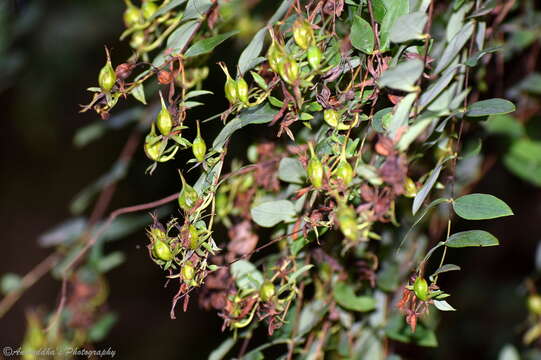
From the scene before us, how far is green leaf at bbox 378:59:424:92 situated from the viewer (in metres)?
0.48

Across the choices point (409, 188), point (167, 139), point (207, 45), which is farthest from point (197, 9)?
point (409, 188)

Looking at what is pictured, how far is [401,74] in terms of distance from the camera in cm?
48

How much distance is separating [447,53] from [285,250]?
27 centimetres

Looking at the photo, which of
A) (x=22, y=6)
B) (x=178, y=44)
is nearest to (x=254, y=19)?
(x=22, y=6)

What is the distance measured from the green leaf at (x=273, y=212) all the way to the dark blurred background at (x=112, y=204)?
12 cm

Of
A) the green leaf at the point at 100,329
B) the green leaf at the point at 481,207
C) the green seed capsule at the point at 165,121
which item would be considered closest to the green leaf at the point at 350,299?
the green leaf at the point at 481,207

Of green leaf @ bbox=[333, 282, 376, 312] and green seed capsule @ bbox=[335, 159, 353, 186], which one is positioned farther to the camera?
green leaf @ bbox=[333, 282, 376, 312]

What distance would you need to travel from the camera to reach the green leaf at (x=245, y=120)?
557mm

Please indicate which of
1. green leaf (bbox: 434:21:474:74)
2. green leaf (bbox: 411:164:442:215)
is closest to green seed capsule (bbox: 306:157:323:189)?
green leaf (bbox: 411:164:442:215)

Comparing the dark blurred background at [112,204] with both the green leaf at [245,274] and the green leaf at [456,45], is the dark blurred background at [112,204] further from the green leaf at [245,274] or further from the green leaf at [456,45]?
the green leaf at [456,45]

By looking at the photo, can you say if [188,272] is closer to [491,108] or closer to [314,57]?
[314,57]

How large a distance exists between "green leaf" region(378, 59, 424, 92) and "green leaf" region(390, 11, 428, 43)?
0.03 m

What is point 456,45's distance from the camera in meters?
0.61

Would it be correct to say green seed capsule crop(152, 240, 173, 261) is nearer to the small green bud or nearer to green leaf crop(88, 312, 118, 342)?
the small green bud
